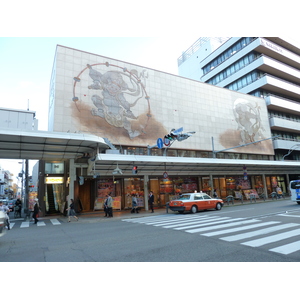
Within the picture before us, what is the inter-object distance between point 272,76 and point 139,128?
33.2 metres

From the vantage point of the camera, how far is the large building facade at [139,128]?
75.4ft

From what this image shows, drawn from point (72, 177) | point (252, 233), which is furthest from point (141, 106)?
point (252, 233)

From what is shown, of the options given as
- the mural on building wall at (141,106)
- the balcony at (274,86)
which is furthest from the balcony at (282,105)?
the mural on building wall at (141,106)

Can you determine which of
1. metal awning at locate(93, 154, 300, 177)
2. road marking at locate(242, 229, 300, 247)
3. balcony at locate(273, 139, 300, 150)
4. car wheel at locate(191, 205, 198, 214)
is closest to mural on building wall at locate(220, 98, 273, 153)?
balcony at locate(273, 139, 300, 150)

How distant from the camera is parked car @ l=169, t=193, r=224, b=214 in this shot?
18078mm

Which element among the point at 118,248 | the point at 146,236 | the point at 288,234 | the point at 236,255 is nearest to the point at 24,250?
the point at 118,248

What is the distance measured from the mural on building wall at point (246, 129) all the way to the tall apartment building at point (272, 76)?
4218 millimetres

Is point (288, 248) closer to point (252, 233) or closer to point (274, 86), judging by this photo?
point (252, 233)

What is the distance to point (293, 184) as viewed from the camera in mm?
22188

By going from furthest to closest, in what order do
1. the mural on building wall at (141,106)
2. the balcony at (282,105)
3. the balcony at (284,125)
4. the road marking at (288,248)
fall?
the balcony at (282,105) → the balcony at (284,125) → the mural on building wall at (141,106) → the road marking at (288,248)

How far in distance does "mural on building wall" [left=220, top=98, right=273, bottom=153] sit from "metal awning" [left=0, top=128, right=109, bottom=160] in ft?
73.3

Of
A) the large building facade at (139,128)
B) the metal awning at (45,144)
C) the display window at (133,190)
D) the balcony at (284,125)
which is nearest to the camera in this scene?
the metal awning at (45,144)

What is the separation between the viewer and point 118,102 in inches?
1038

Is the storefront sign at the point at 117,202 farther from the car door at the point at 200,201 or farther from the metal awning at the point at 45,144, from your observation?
the car door at the point at 200,201
